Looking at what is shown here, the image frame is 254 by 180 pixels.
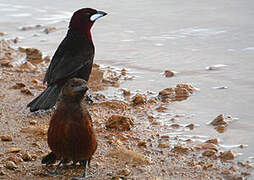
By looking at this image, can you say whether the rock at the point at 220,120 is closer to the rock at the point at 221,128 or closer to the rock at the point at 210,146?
the rock at the point at 221,128

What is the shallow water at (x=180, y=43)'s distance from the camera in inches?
223

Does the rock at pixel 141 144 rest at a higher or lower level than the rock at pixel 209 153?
lower

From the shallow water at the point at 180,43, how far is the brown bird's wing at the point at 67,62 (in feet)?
3.05

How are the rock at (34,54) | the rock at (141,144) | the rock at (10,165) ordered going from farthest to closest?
the rock at (34,54)
the rock at (141,144)
the rock at (10,165)

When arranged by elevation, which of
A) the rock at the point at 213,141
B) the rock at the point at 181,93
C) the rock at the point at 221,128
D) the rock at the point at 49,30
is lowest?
the rock at the point at 213,141

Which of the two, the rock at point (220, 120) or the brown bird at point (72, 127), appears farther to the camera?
→ the rock at point (220, 120)

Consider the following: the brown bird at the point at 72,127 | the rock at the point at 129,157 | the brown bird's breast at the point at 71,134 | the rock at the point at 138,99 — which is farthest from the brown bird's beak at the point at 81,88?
the rock at the point at 138,99

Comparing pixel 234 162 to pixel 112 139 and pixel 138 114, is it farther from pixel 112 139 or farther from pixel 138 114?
pixel 138 114

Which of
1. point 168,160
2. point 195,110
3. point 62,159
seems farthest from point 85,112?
point 195,110

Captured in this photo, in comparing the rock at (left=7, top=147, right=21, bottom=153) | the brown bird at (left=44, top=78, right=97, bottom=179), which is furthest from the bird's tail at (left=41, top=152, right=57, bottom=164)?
the rock at (left=7, top=147, right=21, bottom=153)

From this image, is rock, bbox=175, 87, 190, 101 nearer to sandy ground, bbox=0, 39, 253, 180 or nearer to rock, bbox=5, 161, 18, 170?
sandy ground, bbox=0, 39, 253, 180

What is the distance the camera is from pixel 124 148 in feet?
15.0

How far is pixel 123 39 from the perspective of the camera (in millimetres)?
8445

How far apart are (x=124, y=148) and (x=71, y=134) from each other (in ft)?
3.11
